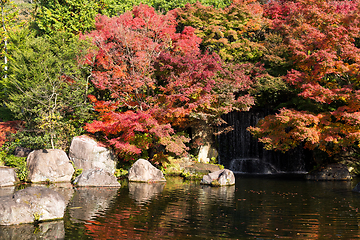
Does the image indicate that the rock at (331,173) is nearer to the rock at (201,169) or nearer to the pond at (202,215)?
the pond at (202,215)

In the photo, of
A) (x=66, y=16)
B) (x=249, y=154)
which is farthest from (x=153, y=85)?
(x=249, y=154)

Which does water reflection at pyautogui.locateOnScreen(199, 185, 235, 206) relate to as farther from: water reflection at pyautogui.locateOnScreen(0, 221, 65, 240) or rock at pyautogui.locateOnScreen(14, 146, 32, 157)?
rock at pyautogui.locateOnScreen(14, 146, 32, 157)

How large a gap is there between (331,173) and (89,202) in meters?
16.5

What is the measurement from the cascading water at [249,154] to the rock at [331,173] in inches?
166

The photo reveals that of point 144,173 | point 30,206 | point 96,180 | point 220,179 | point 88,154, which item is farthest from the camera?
point 88,154

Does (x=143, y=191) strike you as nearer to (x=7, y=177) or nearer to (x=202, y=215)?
(x=202, y=215)

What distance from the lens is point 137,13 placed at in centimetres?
2583

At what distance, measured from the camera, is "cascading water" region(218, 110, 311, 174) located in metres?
25.9

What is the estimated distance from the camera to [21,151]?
19766 mm

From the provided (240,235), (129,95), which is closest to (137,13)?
(129,95)

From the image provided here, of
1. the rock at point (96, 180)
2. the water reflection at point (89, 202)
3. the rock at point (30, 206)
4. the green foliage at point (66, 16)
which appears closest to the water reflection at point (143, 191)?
the water reflection at point (89, 202)

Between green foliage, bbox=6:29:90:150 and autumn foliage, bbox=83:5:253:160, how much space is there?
1300 millimetres

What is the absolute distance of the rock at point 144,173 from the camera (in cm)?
1877

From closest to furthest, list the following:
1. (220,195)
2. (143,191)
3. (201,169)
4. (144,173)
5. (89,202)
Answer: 1. (89,202)
2. (220,195)
3. (143,191)
4. (144,173)
5. (201,169)
